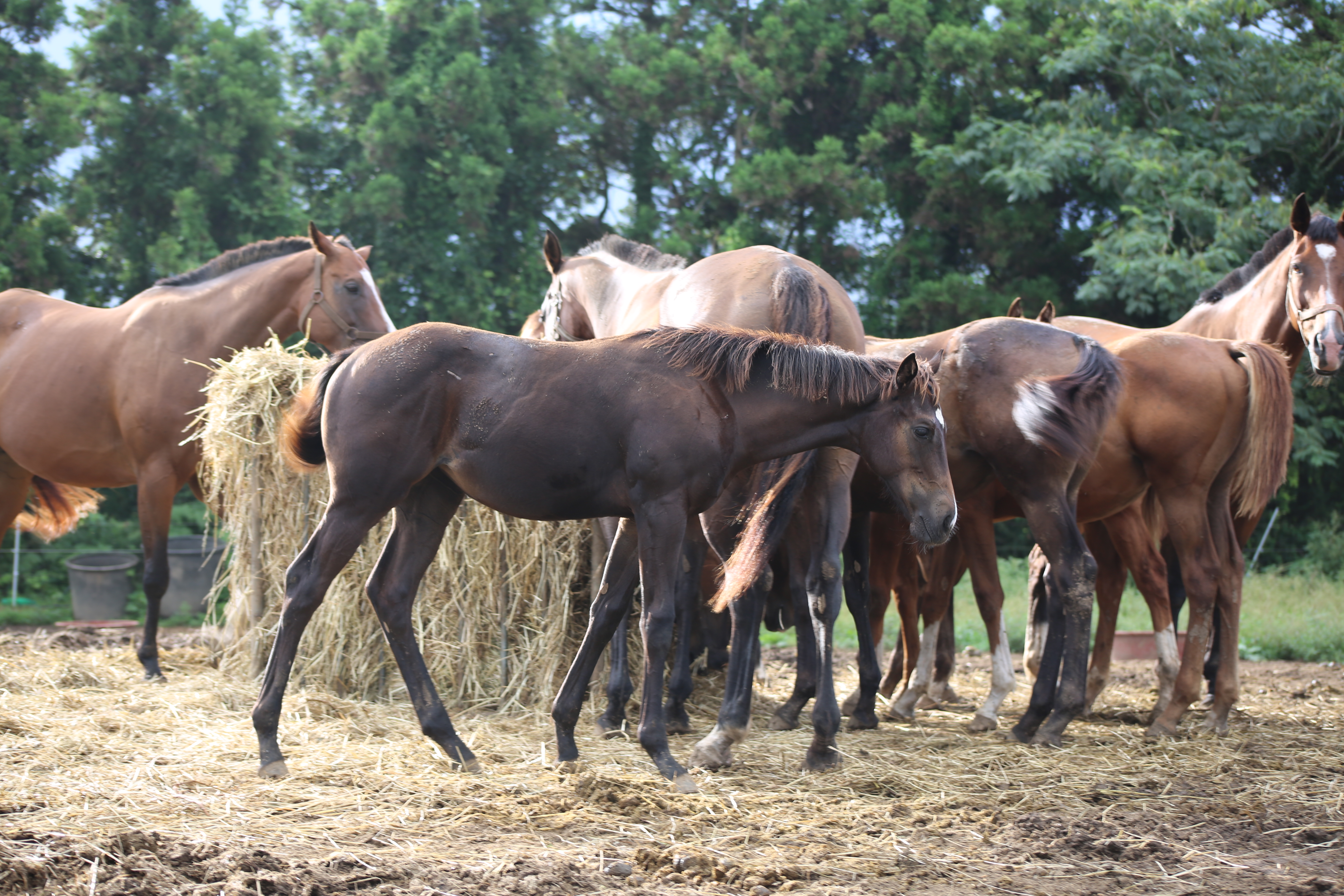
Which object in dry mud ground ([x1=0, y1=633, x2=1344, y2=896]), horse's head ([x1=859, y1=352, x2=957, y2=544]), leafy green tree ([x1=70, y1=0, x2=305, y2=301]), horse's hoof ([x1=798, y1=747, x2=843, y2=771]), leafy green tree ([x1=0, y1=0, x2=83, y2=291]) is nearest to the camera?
dry mud ground ([x1=0, y1=633, x2=1344, y2=896])

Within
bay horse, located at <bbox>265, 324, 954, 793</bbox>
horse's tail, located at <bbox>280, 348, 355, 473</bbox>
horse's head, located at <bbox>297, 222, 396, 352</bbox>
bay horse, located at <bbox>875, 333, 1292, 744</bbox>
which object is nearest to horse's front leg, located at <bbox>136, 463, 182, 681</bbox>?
horse's head, located at <bbox>297, 222, 396, 352</bbox>

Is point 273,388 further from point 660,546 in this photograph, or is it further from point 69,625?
point 69,625

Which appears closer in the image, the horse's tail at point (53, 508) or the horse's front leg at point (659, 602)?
the horse's front leg at point (659, 602)

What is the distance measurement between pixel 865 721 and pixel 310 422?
330 cm

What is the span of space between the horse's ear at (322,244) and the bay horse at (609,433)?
2.98 meters

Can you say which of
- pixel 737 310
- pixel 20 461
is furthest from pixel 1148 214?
pixel 20 461

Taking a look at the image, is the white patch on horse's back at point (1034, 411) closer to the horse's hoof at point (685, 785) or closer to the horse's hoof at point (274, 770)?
the horse's hoof at point (685, 785)

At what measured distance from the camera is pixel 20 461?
7.28 meters

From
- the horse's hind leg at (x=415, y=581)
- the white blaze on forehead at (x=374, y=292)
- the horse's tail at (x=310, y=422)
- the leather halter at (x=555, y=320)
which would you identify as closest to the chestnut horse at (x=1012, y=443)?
the horse's hind leg at (x=415, y=581)

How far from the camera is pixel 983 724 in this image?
19.1ft

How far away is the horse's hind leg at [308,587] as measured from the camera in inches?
170

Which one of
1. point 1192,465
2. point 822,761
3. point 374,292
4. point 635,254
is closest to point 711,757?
point 822,761

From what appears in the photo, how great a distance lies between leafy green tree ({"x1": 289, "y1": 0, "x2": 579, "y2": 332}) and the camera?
50.8ft

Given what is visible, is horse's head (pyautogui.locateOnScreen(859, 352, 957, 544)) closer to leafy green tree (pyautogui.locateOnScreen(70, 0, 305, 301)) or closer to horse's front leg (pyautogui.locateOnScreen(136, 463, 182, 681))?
horse's front leg (pyautogui.locateOnScreen(136, 463, 182, 681))
